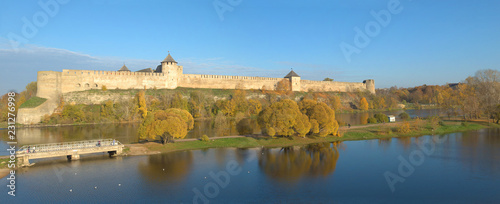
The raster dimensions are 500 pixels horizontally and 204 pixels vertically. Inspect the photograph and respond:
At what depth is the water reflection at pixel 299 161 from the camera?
1403 cm

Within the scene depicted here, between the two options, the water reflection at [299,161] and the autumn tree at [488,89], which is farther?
the autumn tree at [488,89]

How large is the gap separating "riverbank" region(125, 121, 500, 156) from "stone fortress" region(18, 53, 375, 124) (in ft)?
75.3

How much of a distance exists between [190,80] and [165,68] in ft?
14.8

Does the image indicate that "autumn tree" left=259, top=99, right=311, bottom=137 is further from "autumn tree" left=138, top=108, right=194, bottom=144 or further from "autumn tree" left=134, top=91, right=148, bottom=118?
"autumn tree" left=134, top=91, right=148, bottom=118

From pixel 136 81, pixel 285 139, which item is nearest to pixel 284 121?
pixel 285 139

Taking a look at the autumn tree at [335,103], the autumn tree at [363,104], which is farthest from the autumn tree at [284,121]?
the autumn tree at [363,104]

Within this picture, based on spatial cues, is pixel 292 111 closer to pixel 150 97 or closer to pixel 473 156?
pixel 473 156

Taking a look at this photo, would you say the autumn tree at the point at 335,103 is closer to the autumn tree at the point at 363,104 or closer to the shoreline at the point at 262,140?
the autumn tree at the point at 363,104

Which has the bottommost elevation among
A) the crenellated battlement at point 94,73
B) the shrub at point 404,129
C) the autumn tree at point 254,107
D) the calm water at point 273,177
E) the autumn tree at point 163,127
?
the calm water at point 273,177

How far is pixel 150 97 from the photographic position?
1556 inches

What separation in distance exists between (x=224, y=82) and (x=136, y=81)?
46.3ft

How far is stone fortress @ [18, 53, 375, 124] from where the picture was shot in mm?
35638

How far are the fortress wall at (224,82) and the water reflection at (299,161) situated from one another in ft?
97.7

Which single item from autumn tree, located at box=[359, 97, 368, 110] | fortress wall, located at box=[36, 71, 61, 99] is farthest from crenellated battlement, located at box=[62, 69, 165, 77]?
autumn tree, located at box=[359, 97, 368, 110]
